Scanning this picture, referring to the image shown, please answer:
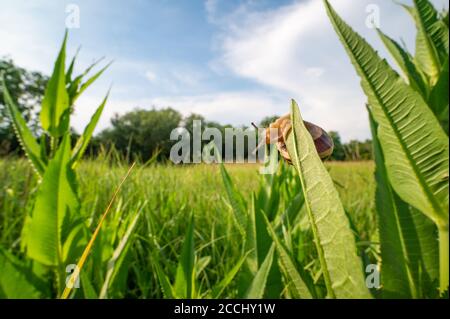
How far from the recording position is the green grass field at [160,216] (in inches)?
34.1

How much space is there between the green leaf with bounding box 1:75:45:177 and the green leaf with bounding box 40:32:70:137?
0.10 ft

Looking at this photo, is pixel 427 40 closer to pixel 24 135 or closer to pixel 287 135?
pixel 287 135

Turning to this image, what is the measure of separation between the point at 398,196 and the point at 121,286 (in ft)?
2.25

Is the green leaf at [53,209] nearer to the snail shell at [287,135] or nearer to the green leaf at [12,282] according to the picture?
the green leaf at [12,282]

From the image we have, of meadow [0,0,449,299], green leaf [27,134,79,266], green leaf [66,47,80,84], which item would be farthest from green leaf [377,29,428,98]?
green leaf [66,47,80,84]

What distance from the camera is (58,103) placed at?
61cm

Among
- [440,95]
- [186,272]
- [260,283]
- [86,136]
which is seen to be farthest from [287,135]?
[86,136]

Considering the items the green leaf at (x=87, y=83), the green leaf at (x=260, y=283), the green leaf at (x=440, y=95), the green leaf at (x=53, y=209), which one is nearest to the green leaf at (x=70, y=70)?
the green leaf at (x=87, y=83)

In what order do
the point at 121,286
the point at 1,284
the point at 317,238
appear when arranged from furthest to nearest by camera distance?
the point at 121,286 → the point at 1,284 → the point at 317,238

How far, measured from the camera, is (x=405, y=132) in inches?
6.2

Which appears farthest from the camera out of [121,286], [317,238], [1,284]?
[121,286]

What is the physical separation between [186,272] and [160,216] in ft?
2.92
